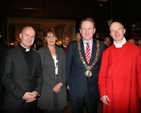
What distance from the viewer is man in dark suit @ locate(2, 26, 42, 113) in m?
1.82

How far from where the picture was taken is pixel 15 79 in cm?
187

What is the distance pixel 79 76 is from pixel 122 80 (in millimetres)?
525

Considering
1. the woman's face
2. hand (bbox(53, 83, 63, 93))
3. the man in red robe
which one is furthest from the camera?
the woman's face

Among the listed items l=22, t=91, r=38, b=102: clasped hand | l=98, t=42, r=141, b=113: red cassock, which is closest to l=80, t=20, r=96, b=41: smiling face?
l=98, t=42, r=141, b=113: red cassock

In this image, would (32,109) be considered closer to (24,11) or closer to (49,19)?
(24,11)

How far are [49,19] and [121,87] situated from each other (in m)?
6.44

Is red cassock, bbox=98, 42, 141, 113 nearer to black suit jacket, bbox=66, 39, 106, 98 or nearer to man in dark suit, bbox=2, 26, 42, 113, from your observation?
black suit jacket, bbox=66, 39, 106, 98

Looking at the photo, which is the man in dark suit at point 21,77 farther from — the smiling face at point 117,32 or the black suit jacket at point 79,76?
the smiling face at point 117,32

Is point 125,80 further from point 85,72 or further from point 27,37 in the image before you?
point 27,37

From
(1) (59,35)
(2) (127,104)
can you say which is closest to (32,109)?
(2) (127,104)

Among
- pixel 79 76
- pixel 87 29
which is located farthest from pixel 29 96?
pixel 87 29

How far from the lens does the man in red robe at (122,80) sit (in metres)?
1.91

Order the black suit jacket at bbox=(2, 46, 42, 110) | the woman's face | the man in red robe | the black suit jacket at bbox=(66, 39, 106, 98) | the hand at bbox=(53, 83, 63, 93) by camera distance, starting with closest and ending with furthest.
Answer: the black suit jacket at bbox=(2, 46, 42, 110) < the man in red robe < the black suit jacket at bbox=(66, 39, 106, 98) < the hand at bbox=(53, 83, 63, 93) < the woman's face

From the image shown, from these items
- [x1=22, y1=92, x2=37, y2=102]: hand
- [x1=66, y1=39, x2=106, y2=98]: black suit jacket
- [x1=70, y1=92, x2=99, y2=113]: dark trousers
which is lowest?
[x1=70, y1=92, x2=99, y2=113]: dark trousers
